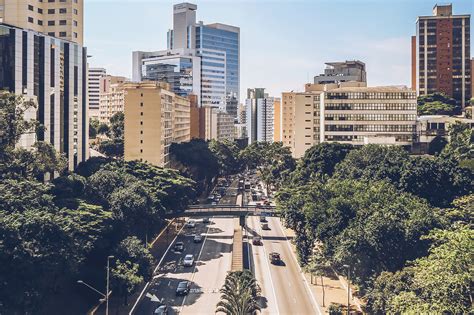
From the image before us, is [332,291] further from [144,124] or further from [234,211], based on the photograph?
[144,124]

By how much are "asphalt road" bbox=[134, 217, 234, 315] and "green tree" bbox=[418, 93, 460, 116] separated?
8772cm

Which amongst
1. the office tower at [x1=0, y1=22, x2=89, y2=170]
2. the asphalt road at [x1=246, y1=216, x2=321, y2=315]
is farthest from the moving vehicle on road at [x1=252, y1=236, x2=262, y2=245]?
the office tower at [x1=0, y1=22, x2=89, y2=170]

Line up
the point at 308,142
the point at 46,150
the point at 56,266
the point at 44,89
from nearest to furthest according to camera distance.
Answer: the point at 56,266 → the point at 46,150 → the point at 44,89 → the point at 308,142

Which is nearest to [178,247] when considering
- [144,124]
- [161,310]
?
[161,310]

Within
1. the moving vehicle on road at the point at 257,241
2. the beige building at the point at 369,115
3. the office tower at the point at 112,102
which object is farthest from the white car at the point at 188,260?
the office tower at the point at 112,102

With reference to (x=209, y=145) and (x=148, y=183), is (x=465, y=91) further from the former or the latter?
(x=148, y=183)

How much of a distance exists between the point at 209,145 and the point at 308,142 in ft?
98.8

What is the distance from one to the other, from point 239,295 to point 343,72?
145 m

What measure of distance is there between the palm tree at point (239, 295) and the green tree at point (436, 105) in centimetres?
12044

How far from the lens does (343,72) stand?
18188cm

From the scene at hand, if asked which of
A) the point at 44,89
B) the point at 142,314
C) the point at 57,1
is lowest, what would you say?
the point at 142,314

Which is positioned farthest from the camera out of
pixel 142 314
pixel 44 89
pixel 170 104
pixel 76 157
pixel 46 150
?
pixel 170 104

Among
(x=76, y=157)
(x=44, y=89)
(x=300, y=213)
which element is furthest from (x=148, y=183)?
(x=300, y=213)

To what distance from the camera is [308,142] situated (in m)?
142
